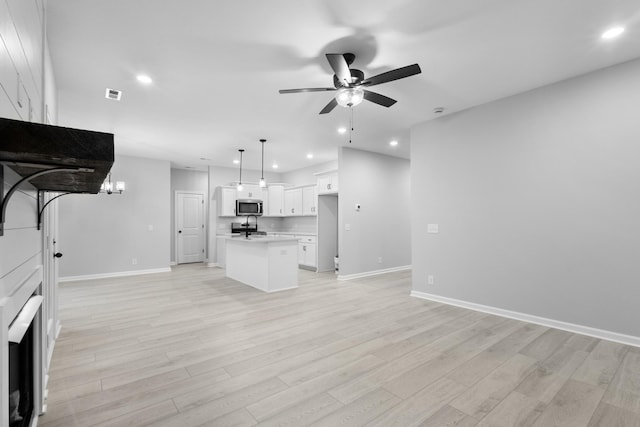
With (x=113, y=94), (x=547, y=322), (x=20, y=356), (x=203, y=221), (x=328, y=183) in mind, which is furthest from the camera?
A: (x=203, y=221)

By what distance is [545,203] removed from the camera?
11.4 feet

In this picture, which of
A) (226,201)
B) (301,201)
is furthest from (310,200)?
(226,201)

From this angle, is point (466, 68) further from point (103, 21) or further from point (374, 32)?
point (103, 21)

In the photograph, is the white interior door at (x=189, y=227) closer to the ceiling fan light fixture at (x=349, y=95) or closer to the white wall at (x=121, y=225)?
the white wall at (x=121, y=225)

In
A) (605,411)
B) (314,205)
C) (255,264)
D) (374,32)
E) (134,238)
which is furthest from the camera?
(314,205)

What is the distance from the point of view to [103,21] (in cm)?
236

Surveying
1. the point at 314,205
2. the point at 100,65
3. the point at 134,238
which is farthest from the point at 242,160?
the point at 100,65

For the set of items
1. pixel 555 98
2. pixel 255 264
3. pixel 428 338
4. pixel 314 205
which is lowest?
pixel 428 338

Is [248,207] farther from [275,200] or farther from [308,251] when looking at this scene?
[308,251]

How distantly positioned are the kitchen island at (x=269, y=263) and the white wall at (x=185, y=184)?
3.60m

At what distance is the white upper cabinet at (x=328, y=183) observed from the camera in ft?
22.2

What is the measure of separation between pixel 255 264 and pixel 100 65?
3.59 m

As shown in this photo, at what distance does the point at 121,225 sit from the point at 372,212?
567 cm

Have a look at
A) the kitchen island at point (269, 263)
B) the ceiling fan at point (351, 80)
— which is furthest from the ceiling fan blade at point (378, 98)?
the kitchen island at point (269, 263)
